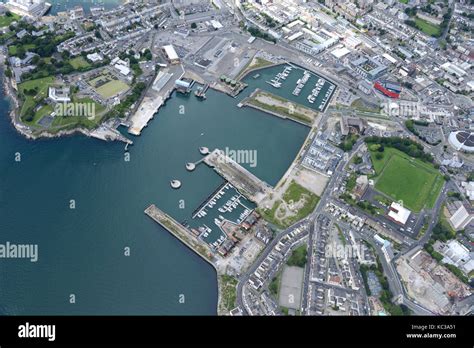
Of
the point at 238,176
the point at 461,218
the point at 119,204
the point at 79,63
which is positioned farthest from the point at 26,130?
the point at 461,218

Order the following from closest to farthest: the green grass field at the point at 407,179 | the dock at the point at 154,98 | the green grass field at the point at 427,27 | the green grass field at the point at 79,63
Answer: the green grass field at the point at 407,179, the dock at the point at 154,98, the green grass field at the point at 79,63, the green grass field at the point at 427,27

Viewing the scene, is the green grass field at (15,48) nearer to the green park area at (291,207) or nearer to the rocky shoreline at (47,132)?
the rocky shoreline at (47,132)

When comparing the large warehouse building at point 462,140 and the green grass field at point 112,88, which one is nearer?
the large warehouse building at point 462,140

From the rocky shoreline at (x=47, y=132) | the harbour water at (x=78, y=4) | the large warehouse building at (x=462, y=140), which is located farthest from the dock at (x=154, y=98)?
the large warehouse building at (x=462, y=140)

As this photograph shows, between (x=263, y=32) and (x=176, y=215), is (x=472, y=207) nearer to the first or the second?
(x=176, y=215)

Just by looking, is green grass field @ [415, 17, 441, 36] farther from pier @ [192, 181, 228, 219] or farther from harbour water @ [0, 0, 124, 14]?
harbour water @ [0, 0, 124, 14]

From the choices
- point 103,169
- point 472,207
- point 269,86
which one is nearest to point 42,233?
point 103,169
